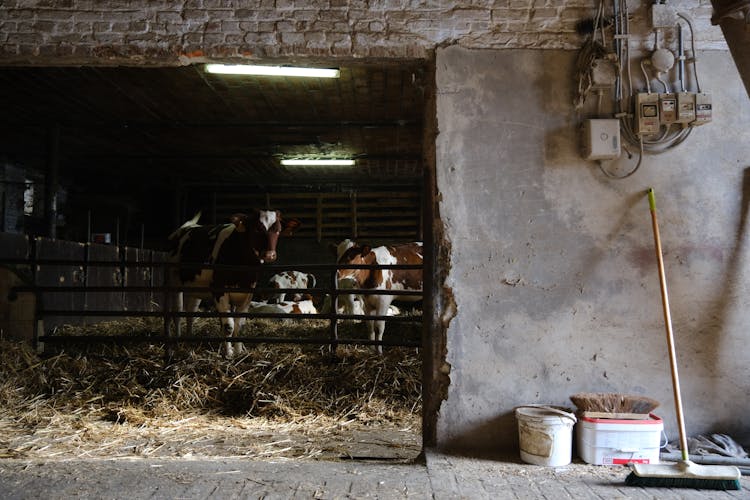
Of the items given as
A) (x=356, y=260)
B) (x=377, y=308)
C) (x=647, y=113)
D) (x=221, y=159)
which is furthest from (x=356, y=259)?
(x=647, y=113)

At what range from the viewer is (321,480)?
3.33 m

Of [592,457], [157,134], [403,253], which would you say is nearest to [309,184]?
[157,134]

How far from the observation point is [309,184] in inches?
603

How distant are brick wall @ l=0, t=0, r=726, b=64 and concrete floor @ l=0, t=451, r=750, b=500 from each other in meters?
2.70

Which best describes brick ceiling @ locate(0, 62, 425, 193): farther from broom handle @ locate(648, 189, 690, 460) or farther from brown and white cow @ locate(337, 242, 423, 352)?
brown and white cow @ locate(337, 242, 423, 352)

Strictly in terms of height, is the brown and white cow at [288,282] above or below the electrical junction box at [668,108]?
below

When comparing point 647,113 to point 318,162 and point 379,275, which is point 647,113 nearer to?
point 379,275

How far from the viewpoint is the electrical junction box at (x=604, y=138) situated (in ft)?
12.6

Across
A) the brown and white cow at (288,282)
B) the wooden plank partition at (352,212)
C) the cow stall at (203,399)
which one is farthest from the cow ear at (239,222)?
the wooden plank partition at (352,212)

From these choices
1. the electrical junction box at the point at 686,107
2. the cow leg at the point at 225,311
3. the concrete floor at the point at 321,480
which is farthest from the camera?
the cow leg at the point at 225,311

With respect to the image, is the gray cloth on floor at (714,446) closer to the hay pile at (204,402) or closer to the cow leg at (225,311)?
the hay pile at (204,402)

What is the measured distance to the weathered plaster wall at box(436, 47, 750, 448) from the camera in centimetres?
386

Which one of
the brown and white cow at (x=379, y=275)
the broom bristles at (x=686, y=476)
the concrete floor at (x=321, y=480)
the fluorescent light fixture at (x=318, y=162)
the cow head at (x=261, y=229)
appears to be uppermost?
the fluorescent light fixture at (x=318, y=162)

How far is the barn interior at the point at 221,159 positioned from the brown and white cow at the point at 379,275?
2.76ft
